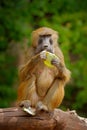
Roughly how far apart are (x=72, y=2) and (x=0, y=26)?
1.93 metres

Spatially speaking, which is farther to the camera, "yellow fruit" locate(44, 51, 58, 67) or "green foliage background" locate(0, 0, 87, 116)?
"green foliage background" locate(0, 0, 87, 116)

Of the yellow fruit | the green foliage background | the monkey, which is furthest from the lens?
the green foliage background

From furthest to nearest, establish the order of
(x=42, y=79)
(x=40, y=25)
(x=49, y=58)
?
(x=40, y=25) < (x=42, y=79) < (x=49, y=58)

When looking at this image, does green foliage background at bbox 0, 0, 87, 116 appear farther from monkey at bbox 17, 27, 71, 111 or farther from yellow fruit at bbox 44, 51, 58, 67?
yellow fruit at bbox 44, 51, 58, 67

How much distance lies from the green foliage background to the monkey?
5979 mm

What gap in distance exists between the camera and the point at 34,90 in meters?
9.68

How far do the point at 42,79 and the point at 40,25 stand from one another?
7.01m

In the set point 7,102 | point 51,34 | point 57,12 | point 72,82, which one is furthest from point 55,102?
point 72,82

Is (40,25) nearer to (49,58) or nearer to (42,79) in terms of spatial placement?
(42,79)

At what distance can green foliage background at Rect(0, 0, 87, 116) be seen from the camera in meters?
16.2

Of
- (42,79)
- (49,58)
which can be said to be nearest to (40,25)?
(42,79)

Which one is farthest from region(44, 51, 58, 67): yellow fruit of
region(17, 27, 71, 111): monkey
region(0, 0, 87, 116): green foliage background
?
region(0, 0, 87, 116): green foliage background

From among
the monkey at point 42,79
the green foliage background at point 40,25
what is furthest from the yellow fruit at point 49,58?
the green foliage background at point 40,25

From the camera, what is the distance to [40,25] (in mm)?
16625
